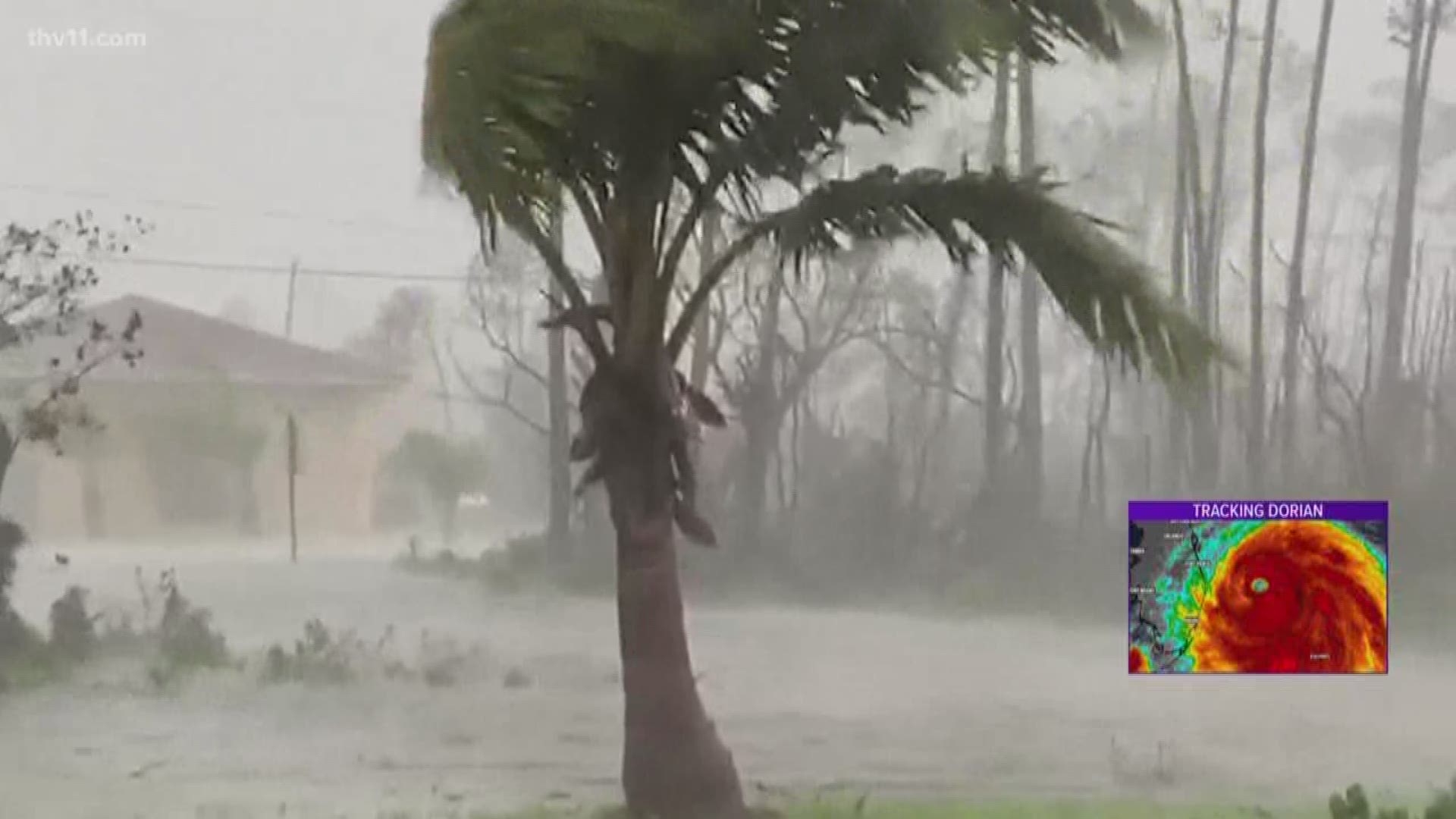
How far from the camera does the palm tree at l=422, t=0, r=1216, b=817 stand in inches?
106

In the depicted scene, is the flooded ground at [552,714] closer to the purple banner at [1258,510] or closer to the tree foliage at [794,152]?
the purple banner at [1258,510]

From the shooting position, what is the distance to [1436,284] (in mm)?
3494

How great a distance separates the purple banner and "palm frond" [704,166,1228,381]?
60cm

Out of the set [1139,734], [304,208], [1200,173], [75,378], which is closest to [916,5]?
[1200,173]

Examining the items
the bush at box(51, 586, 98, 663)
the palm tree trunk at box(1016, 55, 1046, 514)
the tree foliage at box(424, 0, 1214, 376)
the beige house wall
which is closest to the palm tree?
the tree foliage at box(424, 0, 1214, 376)

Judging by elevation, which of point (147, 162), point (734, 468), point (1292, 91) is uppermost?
point (1292, 91)

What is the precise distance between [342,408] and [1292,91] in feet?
7.82

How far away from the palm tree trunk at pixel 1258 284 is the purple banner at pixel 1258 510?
0.05 meters

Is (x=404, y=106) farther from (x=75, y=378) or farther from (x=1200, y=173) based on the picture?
(x=1200, y=173)

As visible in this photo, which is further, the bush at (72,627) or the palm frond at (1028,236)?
the bush at (72,627)

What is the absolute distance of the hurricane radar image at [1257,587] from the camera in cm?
343

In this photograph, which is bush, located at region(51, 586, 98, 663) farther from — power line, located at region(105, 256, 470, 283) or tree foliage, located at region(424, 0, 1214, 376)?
tree foliage, located at region(424, 0, 1214, 376)

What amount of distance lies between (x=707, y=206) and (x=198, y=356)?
1.32 meters

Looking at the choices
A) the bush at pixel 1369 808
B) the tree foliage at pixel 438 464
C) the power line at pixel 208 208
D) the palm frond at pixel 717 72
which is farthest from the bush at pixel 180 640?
the bush at pixel 1369 808
